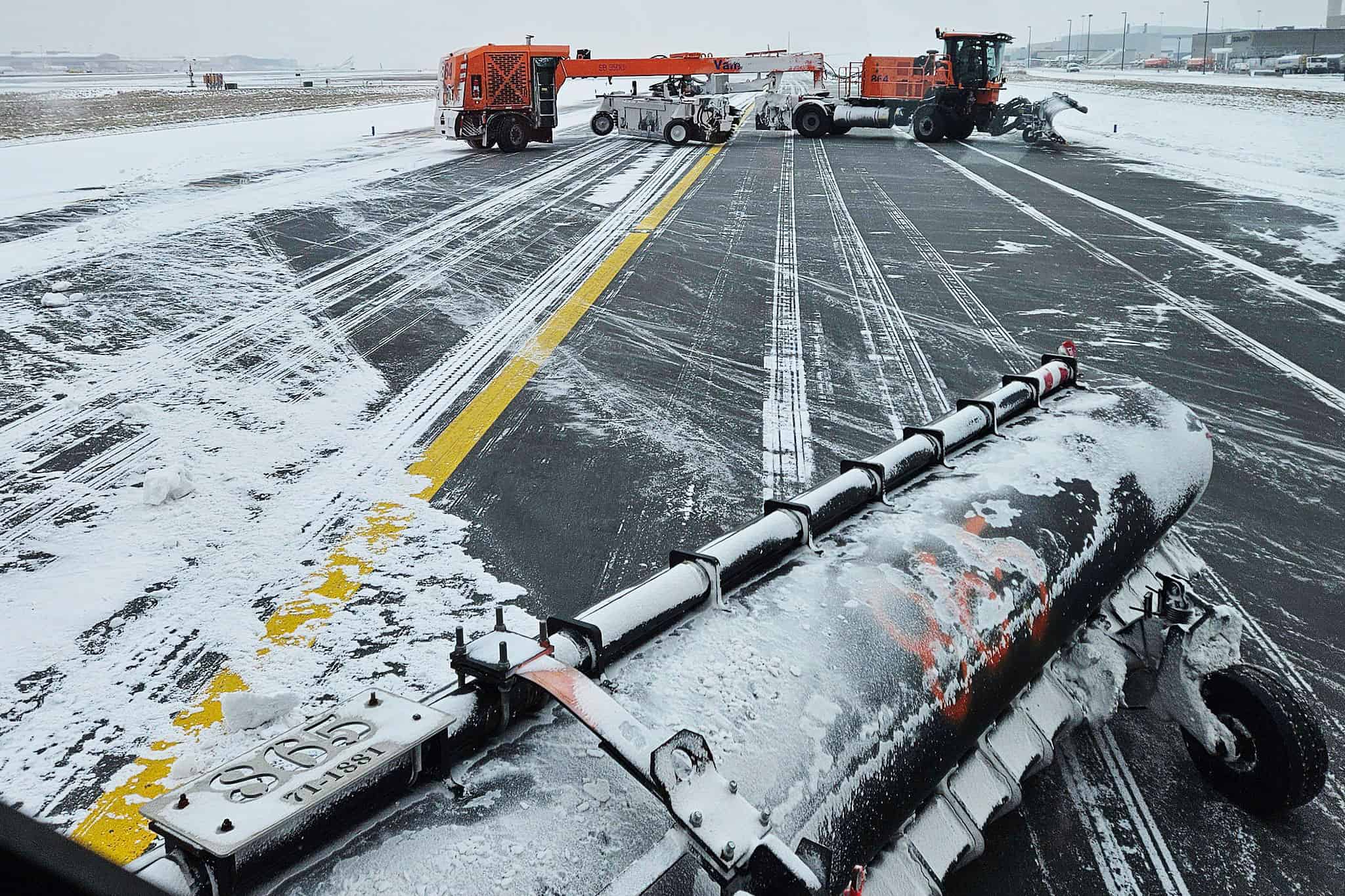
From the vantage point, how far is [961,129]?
2438 centimetres

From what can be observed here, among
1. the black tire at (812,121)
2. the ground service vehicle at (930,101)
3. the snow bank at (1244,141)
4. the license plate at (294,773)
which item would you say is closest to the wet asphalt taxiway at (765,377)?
the snow bank at (1244,141)

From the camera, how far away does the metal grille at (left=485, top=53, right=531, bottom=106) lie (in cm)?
2016

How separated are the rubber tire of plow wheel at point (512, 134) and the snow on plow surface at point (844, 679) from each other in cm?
1911

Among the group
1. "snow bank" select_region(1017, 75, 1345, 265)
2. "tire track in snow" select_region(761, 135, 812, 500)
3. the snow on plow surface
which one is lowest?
"tire track in snow" select_region(761, 135, 812, 500)

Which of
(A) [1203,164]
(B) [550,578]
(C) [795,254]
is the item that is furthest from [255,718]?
(A) [1203,164]

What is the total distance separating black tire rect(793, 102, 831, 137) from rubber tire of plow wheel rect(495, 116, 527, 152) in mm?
7878

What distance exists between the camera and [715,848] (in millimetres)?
1465

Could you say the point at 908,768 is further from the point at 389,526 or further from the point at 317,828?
the point at 389,526

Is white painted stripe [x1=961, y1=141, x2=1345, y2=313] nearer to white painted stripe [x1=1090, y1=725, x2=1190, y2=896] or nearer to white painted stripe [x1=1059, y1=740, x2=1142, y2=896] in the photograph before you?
white painted stripe [x1=1090, y1=725, x2=1190, y2=896]

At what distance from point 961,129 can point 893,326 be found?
18.9 m

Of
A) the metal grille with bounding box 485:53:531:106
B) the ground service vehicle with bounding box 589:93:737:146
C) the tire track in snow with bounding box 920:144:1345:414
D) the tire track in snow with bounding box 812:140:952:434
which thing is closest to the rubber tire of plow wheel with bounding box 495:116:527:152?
the metal grille with bounding box 485:53:531:106

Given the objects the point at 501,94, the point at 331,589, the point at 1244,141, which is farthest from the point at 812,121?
the point at 331,589

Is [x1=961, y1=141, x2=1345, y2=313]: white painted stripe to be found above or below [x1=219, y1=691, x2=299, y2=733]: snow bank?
above

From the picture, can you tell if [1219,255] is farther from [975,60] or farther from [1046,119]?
[975,60]
